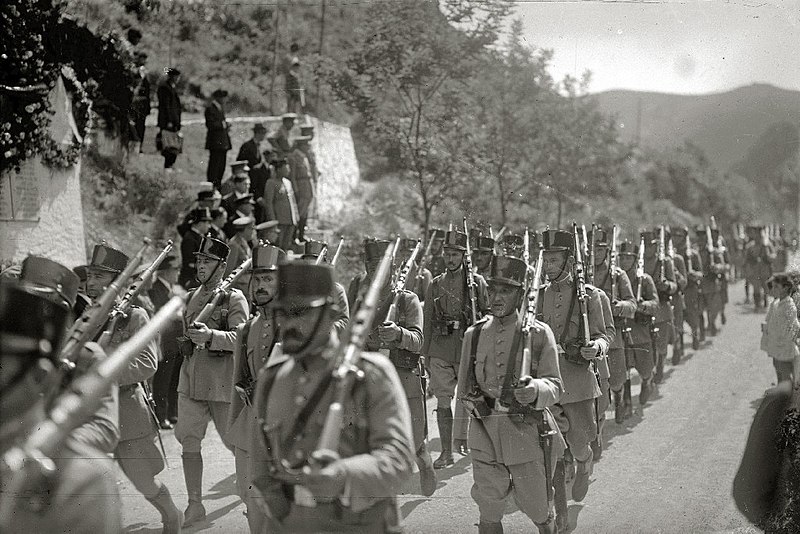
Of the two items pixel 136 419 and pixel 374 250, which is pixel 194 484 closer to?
pixel 136 419

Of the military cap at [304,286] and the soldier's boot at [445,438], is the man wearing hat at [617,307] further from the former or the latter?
the military cap at [304,286]

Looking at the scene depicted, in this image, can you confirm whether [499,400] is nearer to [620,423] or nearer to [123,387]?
[123,387]

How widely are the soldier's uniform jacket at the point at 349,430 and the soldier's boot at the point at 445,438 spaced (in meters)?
4.99

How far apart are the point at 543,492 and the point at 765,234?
654 inches

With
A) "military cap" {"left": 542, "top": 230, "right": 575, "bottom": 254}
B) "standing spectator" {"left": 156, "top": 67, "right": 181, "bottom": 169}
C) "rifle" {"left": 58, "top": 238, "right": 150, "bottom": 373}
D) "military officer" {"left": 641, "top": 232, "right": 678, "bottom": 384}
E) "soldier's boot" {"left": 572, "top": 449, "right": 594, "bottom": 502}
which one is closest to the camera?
"rifle" {"left": 58, "top": 238, "right": 150, "bottom": 373}

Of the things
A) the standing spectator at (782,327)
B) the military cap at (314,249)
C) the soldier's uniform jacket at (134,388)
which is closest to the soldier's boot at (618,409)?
the standing spectator at (782,327)

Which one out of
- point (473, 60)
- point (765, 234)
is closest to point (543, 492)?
point (473, 60)

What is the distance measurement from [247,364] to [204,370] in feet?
3.75

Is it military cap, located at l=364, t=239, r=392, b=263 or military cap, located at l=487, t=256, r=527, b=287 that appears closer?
military cap, located at l=487, t=256, r=527, b=287

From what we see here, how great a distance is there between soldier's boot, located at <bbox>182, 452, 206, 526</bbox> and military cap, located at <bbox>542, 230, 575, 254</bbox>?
357cm

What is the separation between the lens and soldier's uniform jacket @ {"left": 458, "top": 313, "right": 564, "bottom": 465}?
598 cm

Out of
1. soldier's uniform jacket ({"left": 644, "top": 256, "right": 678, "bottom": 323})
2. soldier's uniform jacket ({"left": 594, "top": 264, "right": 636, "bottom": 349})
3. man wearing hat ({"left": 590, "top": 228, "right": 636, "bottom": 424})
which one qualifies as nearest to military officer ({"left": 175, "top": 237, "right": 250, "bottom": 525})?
man wearing hat ({"left": 590, "top": 228, "right": 636, "bottom": 424})

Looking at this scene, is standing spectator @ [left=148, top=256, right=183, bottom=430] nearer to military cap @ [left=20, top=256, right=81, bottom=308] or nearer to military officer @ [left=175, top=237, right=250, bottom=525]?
military officer @ [left=175, top=237, right=250, bottom=525]

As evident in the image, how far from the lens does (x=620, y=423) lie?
10.8 meters
